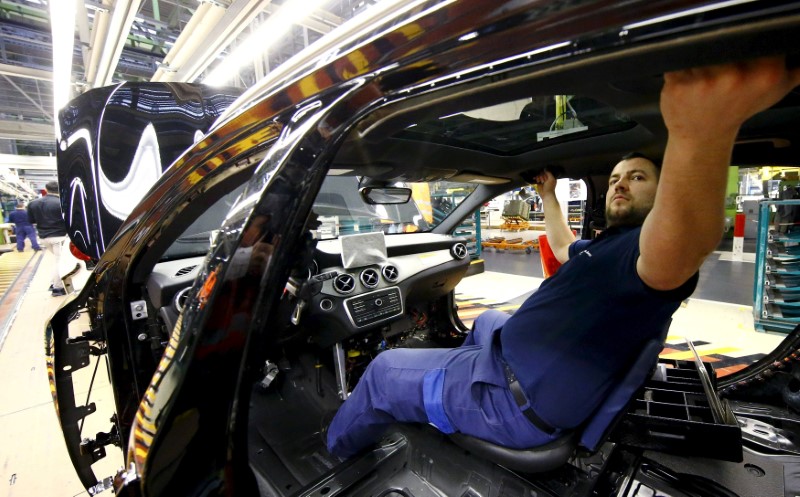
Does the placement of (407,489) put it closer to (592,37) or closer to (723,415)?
(723,415)

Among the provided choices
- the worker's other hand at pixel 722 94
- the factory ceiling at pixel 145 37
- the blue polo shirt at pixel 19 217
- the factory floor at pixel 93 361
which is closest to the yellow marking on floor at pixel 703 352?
the factory floor at pixel 93 361

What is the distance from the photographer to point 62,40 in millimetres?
3686

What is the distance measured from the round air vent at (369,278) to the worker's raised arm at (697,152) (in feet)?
4.73

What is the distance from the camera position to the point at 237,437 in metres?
0.75

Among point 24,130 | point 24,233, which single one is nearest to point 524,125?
point 24,130

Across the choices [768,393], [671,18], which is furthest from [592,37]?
[768,393]

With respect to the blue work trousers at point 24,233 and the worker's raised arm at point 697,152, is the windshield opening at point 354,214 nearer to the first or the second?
the worker's raised arm at point 697,152

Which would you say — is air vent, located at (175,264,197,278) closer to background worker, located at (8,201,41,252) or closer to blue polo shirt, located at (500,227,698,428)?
blue polo shirt, located at (500,227,698,428)

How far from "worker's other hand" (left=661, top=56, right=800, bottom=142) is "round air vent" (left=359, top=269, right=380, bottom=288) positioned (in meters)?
1.69

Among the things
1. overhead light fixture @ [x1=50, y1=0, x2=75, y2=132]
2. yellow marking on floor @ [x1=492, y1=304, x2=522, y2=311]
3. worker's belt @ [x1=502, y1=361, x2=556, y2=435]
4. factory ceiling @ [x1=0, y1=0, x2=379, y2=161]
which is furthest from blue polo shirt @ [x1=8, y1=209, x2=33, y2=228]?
worker's belt @ [x1=502, y1=361, x2=556, y2=435]

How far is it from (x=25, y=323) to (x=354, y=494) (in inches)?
212

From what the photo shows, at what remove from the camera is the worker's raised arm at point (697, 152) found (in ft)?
1.63

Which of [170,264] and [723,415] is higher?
[170,264]

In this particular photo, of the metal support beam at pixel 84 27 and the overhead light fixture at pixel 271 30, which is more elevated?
the metal support beam at pixel 84 27
